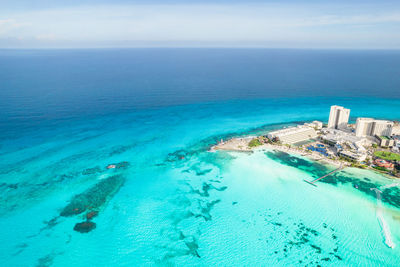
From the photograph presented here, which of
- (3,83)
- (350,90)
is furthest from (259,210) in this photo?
(3,83)

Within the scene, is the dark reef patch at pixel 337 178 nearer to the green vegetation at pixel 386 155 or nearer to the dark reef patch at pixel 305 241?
the green vegetation at pixel 386 155

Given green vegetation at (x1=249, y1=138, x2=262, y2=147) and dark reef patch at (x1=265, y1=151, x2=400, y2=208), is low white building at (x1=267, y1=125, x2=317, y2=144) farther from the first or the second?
dark reef patch at (x1=265, y1=151, x2=400, y2=208)

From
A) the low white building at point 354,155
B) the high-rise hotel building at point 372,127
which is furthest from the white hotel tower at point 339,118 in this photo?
the low white building at point 354,155

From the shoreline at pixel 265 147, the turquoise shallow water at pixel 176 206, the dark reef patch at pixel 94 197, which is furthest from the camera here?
the shoreline at pixel 265 147

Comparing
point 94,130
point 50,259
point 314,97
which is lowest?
point 50,259

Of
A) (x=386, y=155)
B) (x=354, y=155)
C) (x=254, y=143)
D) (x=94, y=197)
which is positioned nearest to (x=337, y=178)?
(x=354, y=155)

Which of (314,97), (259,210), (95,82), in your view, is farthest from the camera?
(95,82)

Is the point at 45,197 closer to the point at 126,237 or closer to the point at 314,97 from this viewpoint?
the point at 126,237

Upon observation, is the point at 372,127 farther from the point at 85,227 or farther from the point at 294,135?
the point at 85,227
